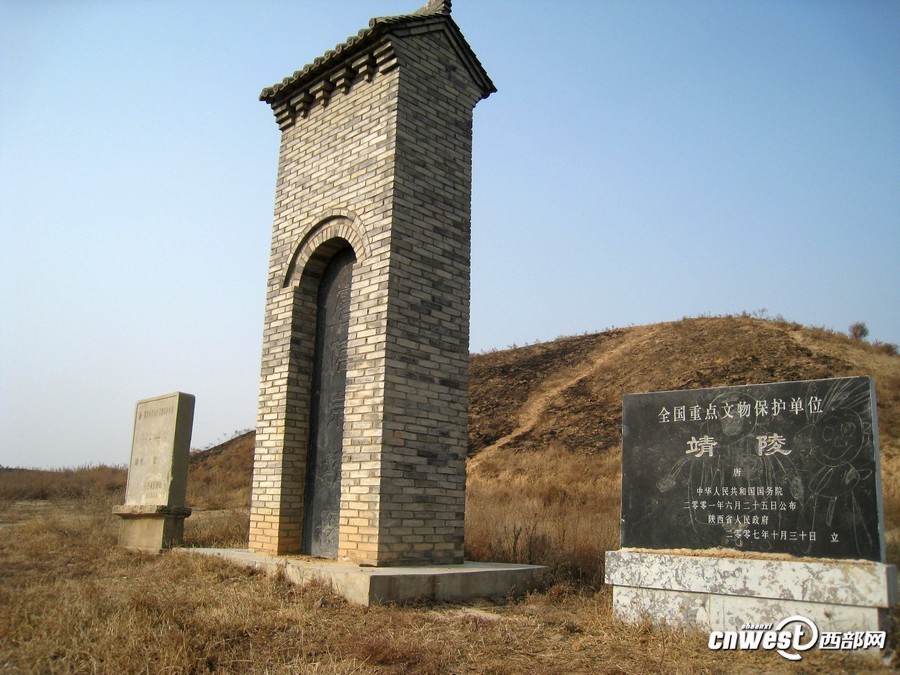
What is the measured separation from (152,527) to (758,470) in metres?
8.74

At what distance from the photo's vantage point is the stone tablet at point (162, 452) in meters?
10.9

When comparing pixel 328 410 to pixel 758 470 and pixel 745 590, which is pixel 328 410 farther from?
pixel 745 590

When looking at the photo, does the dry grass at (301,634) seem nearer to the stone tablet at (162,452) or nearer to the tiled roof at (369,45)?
the stone tablet at (162,452)

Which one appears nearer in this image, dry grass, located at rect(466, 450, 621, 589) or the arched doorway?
the arched doorway

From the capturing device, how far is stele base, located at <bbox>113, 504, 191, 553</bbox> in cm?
1052

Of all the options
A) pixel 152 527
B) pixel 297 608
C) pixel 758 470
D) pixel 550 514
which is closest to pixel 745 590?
pixel 758 470

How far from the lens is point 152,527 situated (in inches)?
423

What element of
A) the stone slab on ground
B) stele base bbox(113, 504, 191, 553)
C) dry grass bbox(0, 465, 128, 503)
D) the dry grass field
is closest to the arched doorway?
the stone slab on ground

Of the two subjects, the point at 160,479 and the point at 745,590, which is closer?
the point at 745,590

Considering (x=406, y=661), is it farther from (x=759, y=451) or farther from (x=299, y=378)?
(x=299, y=378)

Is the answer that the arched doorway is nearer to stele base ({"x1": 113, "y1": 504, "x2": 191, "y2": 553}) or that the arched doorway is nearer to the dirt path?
stele base ({"x1": 113, "y1": 504, "x2": 191, "y2": 553})

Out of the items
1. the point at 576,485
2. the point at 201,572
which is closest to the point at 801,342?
the point at 576,485

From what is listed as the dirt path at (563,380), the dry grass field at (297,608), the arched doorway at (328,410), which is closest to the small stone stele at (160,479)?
the dry grass field at (297,608)

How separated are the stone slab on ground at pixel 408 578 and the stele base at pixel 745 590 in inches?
58.1
